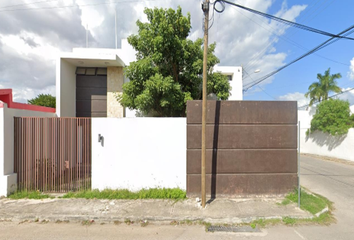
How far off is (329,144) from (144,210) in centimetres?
1522

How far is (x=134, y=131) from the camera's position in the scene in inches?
195

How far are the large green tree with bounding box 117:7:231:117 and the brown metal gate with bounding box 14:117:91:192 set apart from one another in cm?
246

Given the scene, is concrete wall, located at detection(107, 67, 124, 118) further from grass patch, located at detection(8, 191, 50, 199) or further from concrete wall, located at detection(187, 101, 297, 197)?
concrete wall, located at detection(187, 101, 297, 197)

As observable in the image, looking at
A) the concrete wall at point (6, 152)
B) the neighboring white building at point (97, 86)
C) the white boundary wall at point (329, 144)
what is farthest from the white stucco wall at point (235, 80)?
the concrete wall at point (6, 152)

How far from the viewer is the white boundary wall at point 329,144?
11484 millimetres

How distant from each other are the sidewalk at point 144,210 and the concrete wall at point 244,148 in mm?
427

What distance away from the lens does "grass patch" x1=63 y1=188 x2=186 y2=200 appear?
186 inches

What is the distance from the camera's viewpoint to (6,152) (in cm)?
472

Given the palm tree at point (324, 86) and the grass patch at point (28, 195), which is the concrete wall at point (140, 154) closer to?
the grass patch at point (28, 195)

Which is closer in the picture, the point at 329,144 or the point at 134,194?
the point at 134,194

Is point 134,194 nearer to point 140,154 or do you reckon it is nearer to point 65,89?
point 140,154

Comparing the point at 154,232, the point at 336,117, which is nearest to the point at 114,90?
the point at 154,232

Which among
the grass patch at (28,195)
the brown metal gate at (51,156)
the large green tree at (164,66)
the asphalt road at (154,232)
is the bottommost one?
the asphalt road at (154,232)

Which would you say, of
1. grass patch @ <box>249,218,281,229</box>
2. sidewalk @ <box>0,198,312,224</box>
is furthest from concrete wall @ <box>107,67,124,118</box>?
grass patch @ <box>249,218,281,229</box>
